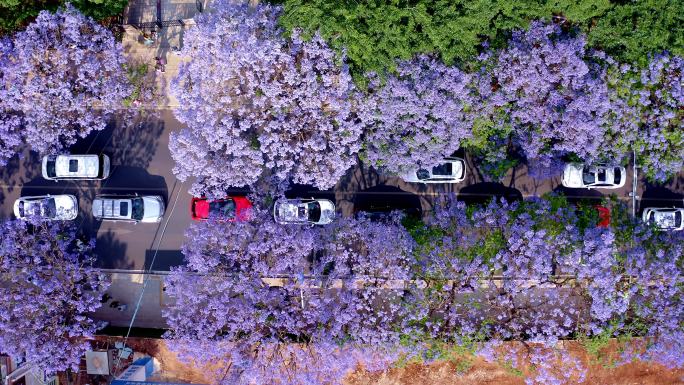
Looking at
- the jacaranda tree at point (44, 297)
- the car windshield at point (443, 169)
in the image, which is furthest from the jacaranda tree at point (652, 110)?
the jacaranda tree at point (44, 297)

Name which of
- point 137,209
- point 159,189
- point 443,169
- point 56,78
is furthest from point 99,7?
point 443,169

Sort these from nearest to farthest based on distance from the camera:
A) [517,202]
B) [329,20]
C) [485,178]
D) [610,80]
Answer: [329,20]
[610,80]
[517,202]
[485,178]

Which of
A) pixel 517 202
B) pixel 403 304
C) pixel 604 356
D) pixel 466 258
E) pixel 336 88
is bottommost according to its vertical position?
pixel 604 356

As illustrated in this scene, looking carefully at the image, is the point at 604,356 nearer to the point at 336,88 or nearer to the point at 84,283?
the point at 336,88

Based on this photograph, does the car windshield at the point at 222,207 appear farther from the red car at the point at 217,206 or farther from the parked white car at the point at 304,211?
the parked white car at the point at 304,211

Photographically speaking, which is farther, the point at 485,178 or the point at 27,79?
the point at 485,178

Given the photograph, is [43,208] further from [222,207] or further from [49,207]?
[222,207]

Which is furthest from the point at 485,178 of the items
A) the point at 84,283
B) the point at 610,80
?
the point at 84,283

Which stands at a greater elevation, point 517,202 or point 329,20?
point 329,20
